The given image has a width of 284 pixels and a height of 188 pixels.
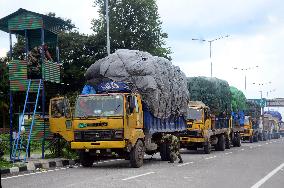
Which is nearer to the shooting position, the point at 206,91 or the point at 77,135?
the point at 77,135

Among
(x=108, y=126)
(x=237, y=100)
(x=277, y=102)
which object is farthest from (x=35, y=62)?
(x=277, y=102)

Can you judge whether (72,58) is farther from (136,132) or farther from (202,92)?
(136,132)

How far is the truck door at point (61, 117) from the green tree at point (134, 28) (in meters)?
35.3

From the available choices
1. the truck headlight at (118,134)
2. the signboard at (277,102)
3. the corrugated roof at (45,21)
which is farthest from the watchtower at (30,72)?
the signboard at (277,102)

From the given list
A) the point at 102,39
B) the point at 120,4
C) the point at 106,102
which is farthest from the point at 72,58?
the point at 106,102

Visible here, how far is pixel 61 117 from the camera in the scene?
59.0 ft

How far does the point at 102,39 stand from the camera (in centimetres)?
5394

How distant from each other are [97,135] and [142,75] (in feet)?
9.73

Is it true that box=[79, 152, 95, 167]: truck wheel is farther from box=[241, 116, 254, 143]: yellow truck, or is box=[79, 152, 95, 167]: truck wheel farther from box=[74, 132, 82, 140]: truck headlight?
box=[241, 116, 254, 143]: yellow truck

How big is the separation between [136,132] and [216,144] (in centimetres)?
1325

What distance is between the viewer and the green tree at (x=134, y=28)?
53625mm

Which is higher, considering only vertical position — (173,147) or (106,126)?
(106,126)

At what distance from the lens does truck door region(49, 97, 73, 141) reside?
17484 mm

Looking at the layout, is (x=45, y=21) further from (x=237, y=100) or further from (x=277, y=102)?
(x=277, y=102)
